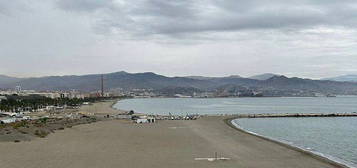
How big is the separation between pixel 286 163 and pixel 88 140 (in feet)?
56.1

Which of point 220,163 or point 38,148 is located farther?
point 38,148

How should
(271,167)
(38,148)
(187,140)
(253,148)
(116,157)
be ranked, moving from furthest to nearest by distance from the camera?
1. (187,140)
2. (253,148)
3. (38,148)
4. (116,157)
5. (271,167)

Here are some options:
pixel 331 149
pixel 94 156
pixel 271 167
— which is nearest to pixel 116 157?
pixel 94 156

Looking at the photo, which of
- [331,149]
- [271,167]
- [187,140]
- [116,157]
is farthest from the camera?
[187,140]

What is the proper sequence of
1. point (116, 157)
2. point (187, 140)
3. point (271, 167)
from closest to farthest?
point (271, 167)
point (116, 157)
point (187, 140)

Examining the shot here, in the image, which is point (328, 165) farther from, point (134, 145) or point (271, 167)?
point (134, 145)

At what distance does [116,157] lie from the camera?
23.9 metres

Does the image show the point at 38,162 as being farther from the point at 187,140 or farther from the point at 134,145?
the point at 187,140

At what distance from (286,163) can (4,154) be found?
16527 millimetres

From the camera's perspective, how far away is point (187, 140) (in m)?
34.6

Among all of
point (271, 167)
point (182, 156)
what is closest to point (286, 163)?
point (271, 167)

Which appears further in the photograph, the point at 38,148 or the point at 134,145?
the point at 134,145

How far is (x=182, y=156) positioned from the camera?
24750 mm

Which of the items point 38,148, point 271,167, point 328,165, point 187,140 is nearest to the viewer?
point 271,167
